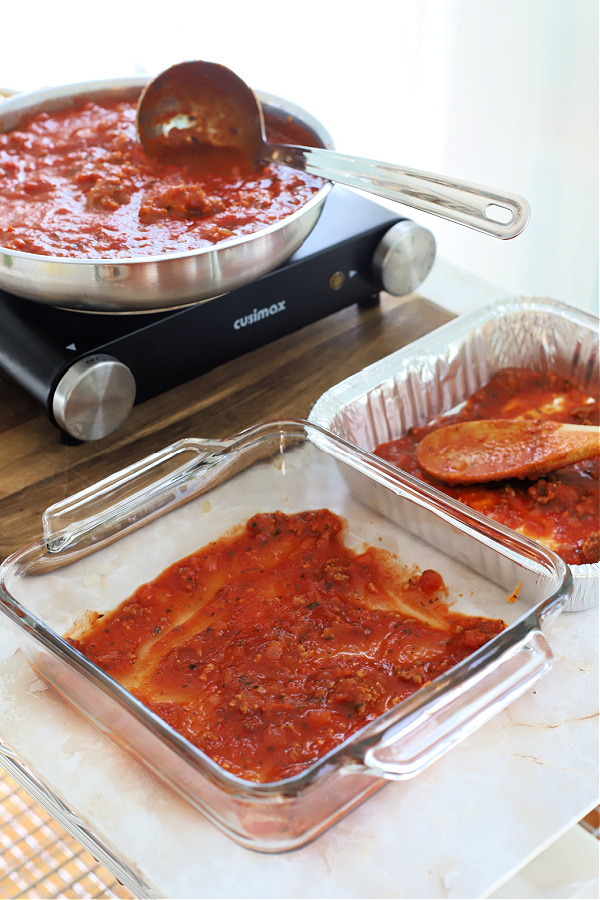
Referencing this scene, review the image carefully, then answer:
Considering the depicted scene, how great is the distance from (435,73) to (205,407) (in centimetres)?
136

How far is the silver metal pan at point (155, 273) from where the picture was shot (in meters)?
1.08

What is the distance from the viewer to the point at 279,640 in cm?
95

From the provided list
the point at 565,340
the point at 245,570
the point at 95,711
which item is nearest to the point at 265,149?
the point at 565,340

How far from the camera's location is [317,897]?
0.81 metres

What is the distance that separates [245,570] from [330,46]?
74.8 inches

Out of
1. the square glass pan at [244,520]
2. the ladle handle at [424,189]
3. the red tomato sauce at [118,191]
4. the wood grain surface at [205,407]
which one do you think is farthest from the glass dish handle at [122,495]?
the ladle handle at [424,189]

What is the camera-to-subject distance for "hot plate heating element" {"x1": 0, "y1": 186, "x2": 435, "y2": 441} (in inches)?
46.6

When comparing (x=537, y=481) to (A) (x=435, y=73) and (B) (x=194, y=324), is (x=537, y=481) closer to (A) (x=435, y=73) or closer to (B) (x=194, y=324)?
(B) (x=194, y=324)

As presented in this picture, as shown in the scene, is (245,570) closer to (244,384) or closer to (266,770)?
(266,770)

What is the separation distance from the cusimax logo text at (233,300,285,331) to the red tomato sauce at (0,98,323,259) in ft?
0.48

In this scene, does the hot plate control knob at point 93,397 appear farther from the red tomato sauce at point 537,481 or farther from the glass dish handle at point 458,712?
the glass dish handle at point 458,712

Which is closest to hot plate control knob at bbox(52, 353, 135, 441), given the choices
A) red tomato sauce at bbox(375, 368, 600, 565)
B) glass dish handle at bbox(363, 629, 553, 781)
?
red tomato sauce at bbox(375, 368, 600, 565)

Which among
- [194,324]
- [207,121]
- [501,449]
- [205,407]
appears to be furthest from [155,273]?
[501,449]

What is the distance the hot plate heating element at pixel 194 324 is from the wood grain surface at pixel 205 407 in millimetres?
46
